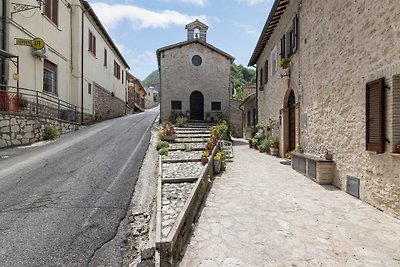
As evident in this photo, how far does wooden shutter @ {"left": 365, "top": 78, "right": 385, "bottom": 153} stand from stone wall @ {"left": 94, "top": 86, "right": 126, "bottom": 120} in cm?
1875

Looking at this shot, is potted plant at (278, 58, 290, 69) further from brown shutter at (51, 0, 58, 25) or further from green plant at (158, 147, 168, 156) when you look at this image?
brown shutter at (51, 0, 58, 25)

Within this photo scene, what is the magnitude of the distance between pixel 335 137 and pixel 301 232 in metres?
3.62

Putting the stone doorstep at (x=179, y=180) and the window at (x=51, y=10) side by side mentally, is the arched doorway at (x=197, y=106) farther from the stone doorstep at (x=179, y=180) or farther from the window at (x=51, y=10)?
the stone doorstep at (x=179, y=180)

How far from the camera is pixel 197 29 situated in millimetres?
23047

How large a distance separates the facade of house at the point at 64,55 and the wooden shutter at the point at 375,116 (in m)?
12.0

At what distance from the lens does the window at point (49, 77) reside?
43.8ft

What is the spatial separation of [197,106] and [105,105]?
8689mm

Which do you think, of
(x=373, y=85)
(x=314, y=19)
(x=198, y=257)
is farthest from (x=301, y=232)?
(x=314, y=19)

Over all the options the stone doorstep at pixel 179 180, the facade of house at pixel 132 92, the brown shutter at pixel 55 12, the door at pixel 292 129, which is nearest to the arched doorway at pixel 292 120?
the door at pixel 292 129

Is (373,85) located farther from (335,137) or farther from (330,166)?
(330,166)

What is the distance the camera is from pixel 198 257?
11.4 feet

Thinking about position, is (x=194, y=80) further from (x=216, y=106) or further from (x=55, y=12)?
(x=55, y=12)

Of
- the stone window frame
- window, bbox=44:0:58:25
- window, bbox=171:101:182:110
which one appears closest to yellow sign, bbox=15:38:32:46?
window, bbox=44:0:58:25

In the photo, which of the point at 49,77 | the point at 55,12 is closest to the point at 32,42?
the point at 49,77
